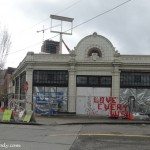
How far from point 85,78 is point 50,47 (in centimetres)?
2080

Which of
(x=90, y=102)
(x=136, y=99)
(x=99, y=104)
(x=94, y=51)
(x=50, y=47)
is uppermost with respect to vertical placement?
(x=50, y=47)

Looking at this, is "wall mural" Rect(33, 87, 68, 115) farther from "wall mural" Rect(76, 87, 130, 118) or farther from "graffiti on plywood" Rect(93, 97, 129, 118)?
"graffiti on plywood" Rect(93, 97, 129, 118)

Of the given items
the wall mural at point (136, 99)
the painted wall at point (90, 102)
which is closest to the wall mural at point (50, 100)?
the painted wall at point (90, 102)

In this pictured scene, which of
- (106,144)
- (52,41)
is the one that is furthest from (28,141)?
(52,41)

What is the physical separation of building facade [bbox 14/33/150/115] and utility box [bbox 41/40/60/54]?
18.3m

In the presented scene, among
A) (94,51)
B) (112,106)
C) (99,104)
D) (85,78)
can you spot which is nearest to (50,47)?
(94,51)

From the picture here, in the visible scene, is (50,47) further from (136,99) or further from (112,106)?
(112,106)

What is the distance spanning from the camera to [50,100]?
4666 cm

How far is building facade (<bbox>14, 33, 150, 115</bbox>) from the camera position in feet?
155

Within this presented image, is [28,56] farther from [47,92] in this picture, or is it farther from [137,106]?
[137,106]

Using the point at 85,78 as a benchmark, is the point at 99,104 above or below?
below

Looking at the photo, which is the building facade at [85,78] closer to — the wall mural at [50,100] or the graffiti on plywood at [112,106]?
the wall mural at [50,100]

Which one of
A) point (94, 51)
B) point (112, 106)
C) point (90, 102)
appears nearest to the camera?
point (112, 106)

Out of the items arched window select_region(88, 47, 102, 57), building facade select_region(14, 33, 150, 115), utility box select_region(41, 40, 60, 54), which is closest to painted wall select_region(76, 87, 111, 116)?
building facade select_region(14, 33, 150, 115)
